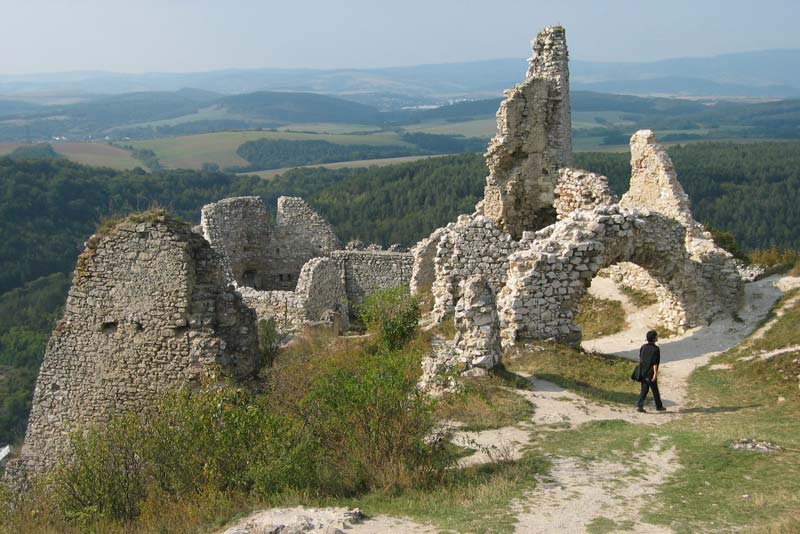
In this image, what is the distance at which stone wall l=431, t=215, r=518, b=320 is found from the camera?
1773cm

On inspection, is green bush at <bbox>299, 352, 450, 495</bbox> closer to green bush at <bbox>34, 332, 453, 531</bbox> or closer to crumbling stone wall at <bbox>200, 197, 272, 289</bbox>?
green bush at <bbox>34, 332, 453, 531</bbox>

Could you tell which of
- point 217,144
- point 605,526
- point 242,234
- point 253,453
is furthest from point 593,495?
point 217,144

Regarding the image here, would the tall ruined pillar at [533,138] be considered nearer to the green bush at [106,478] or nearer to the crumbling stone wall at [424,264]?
the crumbling stone wall at [424,264]

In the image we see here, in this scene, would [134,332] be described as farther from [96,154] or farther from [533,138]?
[96,154]

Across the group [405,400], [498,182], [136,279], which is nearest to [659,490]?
[405,400]

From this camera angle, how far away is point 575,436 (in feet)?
35.5

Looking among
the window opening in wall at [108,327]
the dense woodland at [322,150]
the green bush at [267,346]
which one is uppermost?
the window opening in wall at [108,327]

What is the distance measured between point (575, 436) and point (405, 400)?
8.98 feet

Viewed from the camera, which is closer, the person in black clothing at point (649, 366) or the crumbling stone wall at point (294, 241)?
the person in black clothing at point (649, 366)

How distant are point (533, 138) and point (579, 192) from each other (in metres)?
2.16

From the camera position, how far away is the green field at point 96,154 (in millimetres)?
119500

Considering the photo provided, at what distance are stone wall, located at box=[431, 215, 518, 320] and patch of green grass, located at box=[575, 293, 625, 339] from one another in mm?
2543

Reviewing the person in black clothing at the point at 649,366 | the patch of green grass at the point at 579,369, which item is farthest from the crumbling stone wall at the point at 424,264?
the person in black clothing at the point at 649,366

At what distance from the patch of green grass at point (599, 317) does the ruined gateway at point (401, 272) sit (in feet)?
3.32
